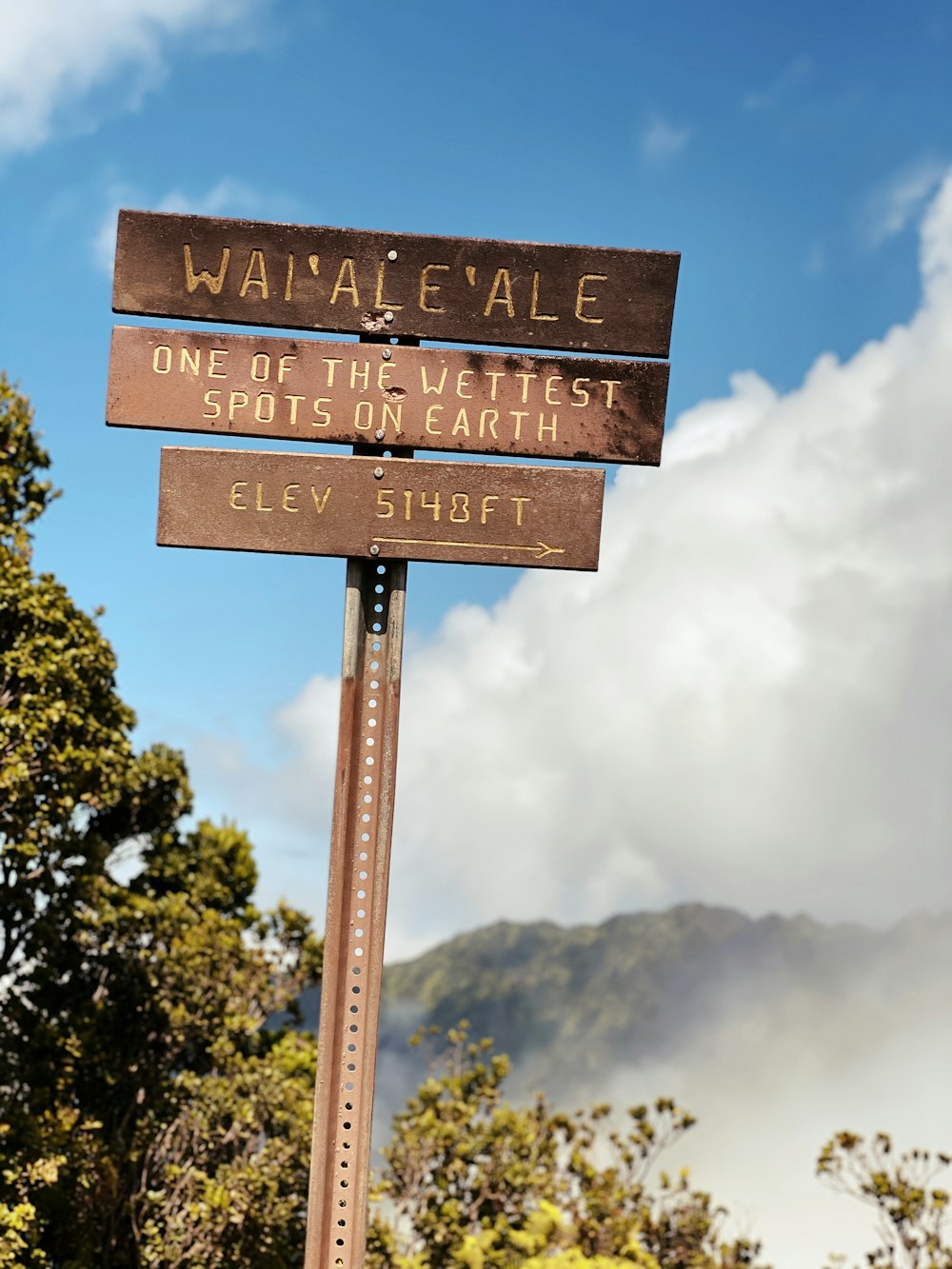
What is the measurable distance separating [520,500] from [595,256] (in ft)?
3.76

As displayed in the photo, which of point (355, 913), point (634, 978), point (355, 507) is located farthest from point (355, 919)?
point (634, 978)

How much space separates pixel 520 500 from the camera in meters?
6.35

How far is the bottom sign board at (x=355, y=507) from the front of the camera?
20.7 feet

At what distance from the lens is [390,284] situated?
641 centimetres

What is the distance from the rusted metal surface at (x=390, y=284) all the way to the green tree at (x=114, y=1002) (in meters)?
6.15

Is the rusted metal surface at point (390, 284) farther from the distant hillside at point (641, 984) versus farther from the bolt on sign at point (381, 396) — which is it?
the distant hillside at point (641, 984)

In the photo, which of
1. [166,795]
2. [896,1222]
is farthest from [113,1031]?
[896,1222]

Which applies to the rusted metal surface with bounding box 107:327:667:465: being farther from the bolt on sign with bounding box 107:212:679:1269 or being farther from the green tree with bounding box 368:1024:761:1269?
the green tree with bounding box 368:1024:761:1269

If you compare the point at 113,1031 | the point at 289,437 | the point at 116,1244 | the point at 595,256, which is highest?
the point at 595,256

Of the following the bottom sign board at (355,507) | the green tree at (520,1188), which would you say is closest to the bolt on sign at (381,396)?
the bottom sign board at (355,507)

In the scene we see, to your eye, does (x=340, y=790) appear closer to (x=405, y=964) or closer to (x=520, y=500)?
(x=520, y=500)

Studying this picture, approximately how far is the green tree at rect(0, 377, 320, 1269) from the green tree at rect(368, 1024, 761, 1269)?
174 cm

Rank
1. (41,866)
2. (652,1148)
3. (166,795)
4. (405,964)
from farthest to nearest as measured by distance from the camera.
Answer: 1. (405,964)
2. (652,1148)
3. (166,795)
4. (41,866)

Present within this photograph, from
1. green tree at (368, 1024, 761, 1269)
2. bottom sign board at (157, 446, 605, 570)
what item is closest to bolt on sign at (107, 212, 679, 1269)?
bottom sign board at (157, 446, 605, 570)
